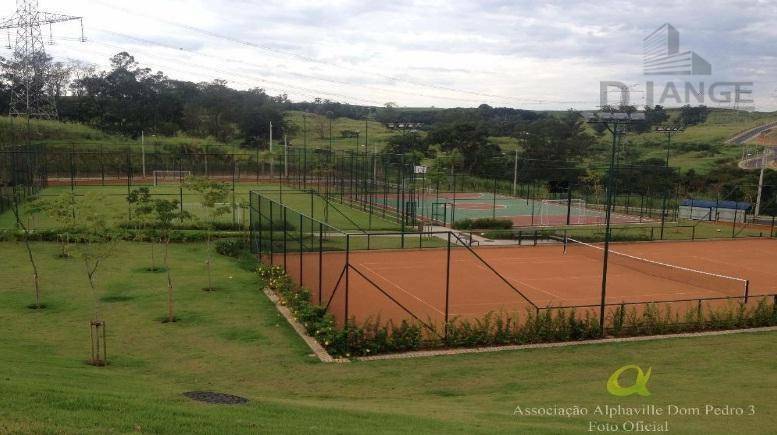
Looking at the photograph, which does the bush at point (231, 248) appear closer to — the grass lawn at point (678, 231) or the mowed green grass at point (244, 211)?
the mowed green grass at point (244, 211)

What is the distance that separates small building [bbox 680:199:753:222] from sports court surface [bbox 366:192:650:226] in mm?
3085

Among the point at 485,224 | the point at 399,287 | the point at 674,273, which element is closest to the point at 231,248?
the point at 399,287

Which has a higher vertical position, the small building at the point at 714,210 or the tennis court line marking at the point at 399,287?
the small building at the point at 714,210

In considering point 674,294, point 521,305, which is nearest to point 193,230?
point 521,305

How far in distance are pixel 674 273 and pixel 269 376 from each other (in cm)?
1670

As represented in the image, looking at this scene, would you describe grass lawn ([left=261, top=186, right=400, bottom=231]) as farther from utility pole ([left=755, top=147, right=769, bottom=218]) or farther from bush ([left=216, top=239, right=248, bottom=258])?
utility pole ([left=755, top=147, right=769, bottom=218])

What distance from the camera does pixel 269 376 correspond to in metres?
11.5

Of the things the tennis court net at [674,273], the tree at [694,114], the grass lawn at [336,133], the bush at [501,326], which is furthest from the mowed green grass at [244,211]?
the tree at [694,114]

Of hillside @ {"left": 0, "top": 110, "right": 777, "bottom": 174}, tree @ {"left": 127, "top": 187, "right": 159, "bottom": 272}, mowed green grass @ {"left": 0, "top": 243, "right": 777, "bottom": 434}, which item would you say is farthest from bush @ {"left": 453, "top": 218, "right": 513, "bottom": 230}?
hillside @ {"left": 0, "top": 110, "right": 777, "bottom": 174}

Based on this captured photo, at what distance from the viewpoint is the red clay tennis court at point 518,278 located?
1656 centimetres

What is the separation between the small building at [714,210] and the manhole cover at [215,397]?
126ft

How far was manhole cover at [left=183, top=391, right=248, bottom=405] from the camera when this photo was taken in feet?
28.6

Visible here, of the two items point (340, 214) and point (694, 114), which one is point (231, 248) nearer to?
point (340, 214)

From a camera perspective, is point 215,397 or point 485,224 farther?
point 485,224
